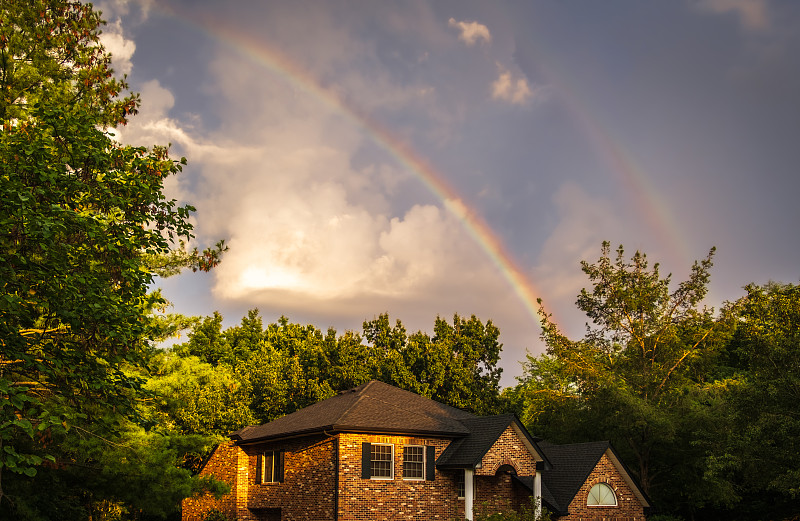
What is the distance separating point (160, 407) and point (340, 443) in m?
7.99

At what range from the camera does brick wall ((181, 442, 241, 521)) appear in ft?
108

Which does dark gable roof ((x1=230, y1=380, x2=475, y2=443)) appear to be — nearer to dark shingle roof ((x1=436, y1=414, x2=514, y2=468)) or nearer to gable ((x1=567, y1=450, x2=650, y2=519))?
dark shingle roof ((x1=436, y1=414, x2=514, y2=468))

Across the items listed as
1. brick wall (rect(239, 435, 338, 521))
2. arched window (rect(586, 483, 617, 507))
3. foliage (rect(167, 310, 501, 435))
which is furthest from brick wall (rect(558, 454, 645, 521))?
foliage (rect(167, 310, 501, 435))

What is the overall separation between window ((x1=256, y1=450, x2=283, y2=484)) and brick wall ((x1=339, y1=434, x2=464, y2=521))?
5194 millimetres

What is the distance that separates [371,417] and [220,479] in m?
10.7

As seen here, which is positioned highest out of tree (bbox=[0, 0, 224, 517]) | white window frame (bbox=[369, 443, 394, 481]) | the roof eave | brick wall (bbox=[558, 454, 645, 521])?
tree (bbox=[0, 0, 224, 517])

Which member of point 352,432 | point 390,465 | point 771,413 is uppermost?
point 771,413

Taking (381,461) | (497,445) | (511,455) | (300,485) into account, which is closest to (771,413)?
(511,455)

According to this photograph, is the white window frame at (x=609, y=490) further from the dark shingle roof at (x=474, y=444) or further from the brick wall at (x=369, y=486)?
the dark shingle roof at (x=474, y=444)

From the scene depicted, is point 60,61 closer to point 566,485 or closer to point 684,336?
point 566,485

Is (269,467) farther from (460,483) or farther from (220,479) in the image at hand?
(460,483)

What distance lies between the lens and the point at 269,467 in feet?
103

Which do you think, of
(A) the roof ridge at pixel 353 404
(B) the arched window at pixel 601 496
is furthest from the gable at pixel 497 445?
(A) the roof ridge at pixel 353 404

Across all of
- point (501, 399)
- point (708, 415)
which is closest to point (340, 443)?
point (708, 415)
